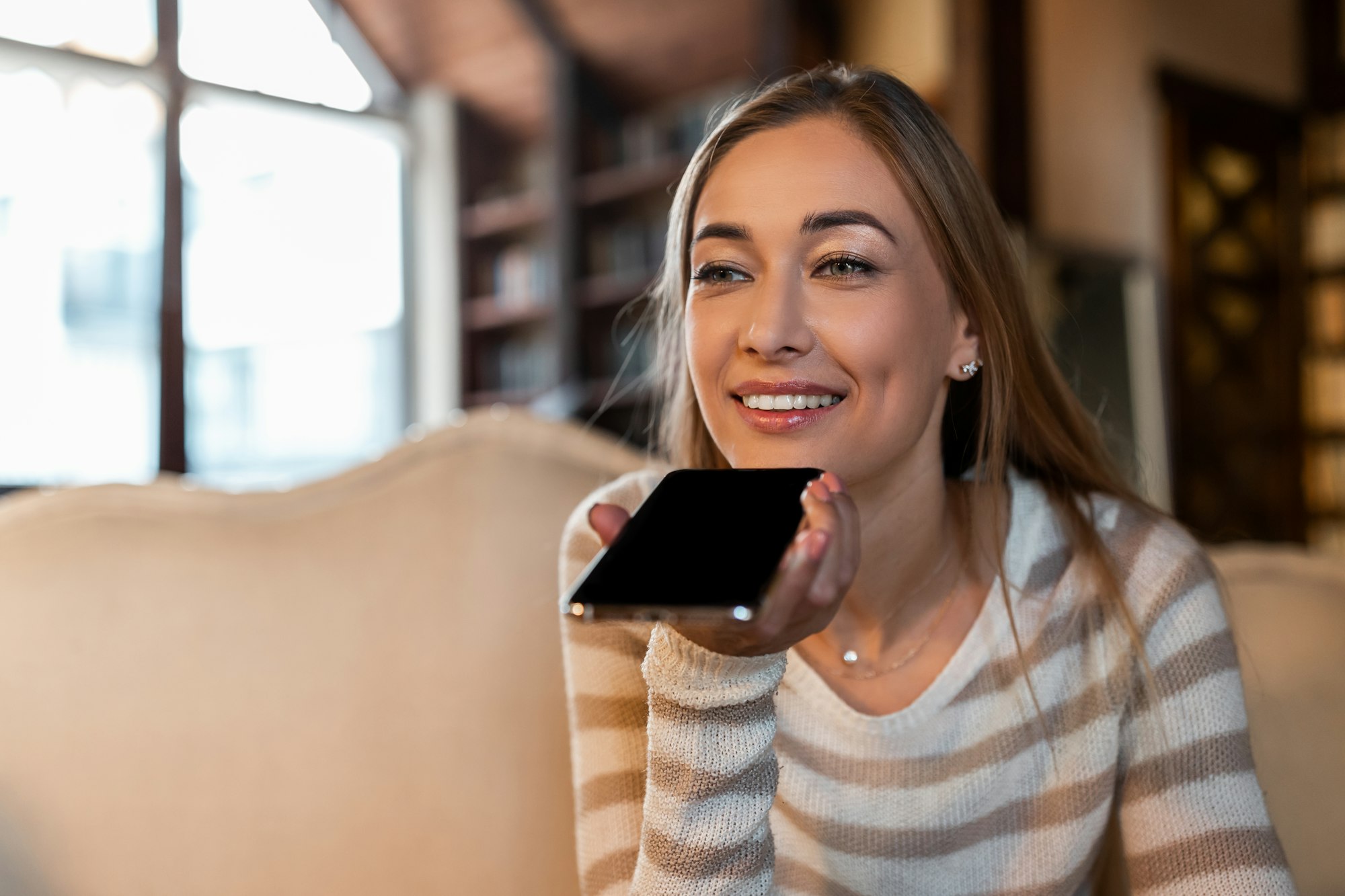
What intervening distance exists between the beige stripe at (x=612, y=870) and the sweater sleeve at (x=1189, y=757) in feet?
1.52

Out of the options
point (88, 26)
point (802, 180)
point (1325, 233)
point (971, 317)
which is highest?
point (88, 26)

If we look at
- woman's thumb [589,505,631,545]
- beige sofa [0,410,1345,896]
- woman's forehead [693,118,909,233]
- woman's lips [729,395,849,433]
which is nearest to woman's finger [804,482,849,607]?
woman's thumb [589,505,631,545]

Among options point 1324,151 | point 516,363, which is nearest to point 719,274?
point 516,363

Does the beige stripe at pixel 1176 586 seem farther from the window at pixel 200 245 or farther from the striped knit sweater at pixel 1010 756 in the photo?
the window at pixel 200 245

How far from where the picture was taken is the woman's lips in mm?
968

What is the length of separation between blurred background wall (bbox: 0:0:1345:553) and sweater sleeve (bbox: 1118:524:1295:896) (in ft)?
8.95

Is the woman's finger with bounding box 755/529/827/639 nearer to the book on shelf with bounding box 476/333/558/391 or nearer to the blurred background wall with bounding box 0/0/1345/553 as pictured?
the blurred background wall with bounding box 0/0/1345/553

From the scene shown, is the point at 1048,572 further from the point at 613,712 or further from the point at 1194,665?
the point at 613,712

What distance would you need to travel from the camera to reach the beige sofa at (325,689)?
44.9 inches

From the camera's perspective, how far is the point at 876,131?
3.35 feet

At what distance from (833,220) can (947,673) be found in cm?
45

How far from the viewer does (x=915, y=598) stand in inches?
46.0

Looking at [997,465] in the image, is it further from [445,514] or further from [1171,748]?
[445,514]

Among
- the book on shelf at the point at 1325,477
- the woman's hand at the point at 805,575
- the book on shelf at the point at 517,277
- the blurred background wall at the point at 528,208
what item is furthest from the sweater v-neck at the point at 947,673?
the book on shelf at the point at 1325,477
